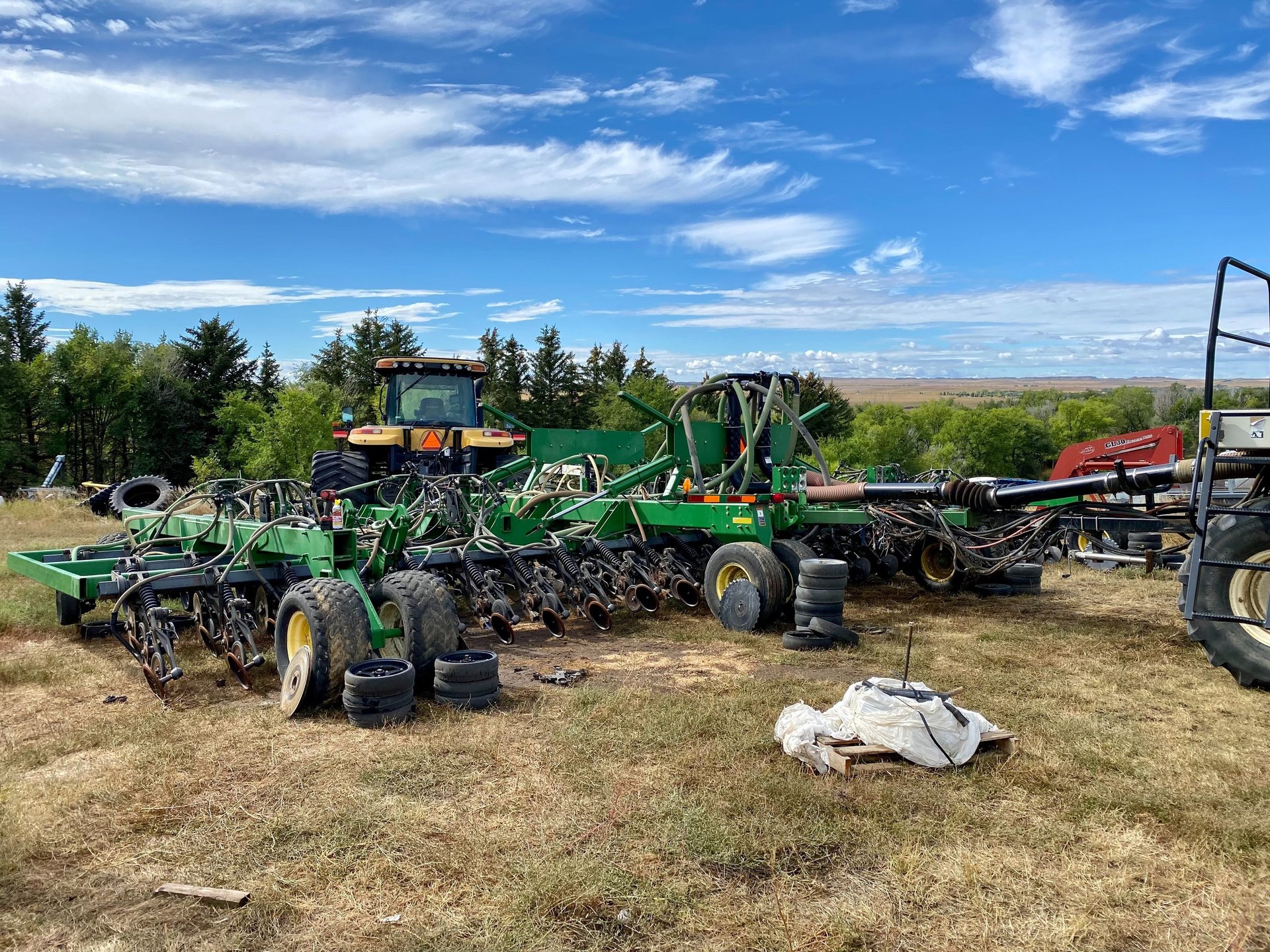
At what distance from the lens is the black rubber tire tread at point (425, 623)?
5.49 metres

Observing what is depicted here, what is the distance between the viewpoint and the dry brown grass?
292 cm

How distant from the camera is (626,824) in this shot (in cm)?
362

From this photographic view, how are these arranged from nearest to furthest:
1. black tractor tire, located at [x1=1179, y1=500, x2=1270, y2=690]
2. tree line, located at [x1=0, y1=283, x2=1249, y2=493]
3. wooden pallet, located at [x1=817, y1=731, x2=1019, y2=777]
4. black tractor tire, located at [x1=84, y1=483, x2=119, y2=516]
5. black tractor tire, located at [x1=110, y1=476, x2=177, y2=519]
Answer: wooden pallet, located at [x1=817, y1=731, x2=1019, y2=777] < black tractor tire, located at [x1=1179, y1=500, x2=1270, y2=690] < black tractor tire, located at [x1=110, y1=476, x2=177, y2=519] < black tractor tire, located at [x1=84, y1=483, x2=119, y2=516] < tree line, located at [x1=0, y1=283, x2=1249, y2=493]

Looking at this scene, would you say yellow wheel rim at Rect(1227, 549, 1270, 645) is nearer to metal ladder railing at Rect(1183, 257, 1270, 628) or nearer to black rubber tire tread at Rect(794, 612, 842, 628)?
metal ladder railing at Rect(1183, 257, 1270, 628)

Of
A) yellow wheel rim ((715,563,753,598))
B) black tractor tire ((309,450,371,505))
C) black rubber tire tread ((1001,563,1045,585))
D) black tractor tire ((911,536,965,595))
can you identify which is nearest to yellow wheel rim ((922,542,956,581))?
black tractor tire ((911,536,965,595))

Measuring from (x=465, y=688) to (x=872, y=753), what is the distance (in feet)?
7.58

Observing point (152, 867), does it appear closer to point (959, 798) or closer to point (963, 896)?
point (963, 896)

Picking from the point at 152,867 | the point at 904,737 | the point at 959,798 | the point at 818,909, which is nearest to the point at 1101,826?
the point at 959,798

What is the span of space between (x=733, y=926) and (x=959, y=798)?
4.67ft

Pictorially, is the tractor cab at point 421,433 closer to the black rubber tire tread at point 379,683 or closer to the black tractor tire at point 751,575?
the black tractor tire at point 751,575

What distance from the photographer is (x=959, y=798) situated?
3.85m

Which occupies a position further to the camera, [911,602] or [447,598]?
[911,602]

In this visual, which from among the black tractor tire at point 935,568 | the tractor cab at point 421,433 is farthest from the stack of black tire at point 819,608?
the tractor cab at point 421,433

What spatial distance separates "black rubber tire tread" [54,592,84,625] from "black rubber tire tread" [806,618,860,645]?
19.7ft
